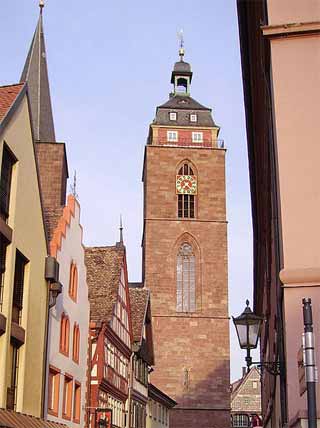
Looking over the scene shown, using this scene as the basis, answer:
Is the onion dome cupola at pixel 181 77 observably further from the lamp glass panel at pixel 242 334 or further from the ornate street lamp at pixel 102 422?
the lamp glass panel at pixel 242 334

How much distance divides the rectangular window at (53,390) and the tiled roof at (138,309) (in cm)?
1380

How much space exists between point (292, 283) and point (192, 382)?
49396 mm

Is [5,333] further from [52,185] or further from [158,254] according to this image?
[158,254]

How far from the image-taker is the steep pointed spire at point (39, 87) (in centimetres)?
3278

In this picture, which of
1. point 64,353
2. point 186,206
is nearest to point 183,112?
point 186,206

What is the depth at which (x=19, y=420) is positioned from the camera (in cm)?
1595

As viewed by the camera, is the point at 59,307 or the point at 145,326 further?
the point at 145,326

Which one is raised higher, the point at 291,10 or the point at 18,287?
the point at 291,10

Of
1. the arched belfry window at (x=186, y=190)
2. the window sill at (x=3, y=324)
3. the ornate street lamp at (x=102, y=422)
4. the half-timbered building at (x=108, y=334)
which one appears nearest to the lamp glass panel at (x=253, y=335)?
the window sill at (x=3, y=324)

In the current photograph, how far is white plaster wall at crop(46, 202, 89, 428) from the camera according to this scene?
20.5 meters

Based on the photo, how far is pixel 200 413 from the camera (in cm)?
5503

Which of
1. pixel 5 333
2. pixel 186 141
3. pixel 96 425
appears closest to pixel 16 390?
pixel 5 333

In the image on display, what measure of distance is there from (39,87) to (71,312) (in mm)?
14944

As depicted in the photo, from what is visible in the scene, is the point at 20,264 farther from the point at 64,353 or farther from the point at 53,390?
the point at 64,353
